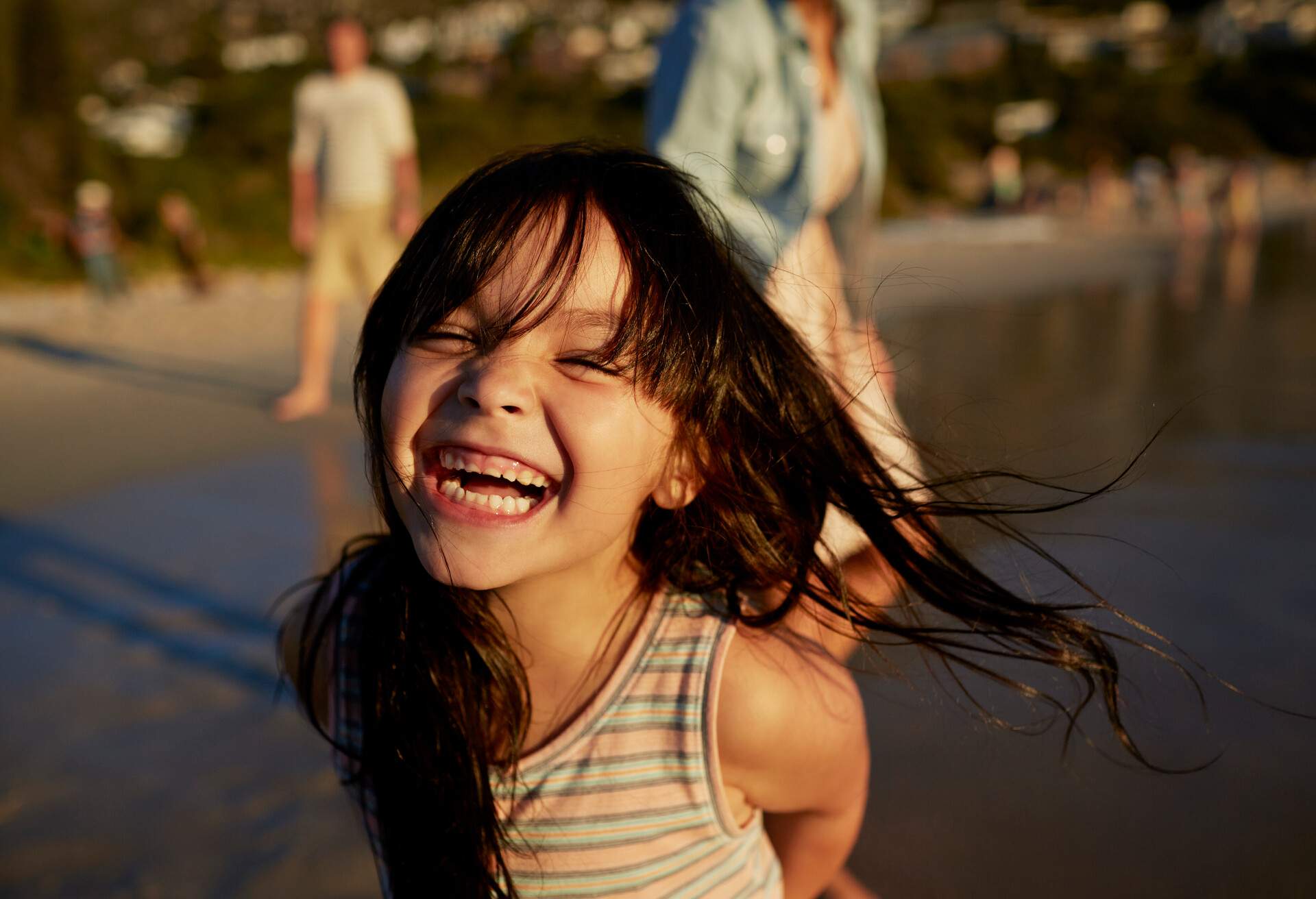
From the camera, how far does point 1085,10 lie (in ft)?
258

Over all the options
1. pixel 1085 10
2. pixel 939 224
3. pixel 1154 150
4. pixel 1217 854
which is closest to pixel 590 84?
pixel 939 224

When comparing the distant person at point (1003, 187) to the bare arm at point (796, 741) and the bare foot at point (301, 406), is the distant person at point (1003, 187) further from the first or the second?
the bare arm at point (796, 741)

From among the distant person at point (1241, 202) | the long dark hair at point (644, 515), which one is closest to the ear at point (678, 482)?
the long dark hair at point (644, 515)

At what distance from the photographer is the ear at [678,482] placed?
1.43 metres

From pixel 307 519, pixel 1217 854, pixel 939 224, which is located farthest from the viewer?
pixel 939 224

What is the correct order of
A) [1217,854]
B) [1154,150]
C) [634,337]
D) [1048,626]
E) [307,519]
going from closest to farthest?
[634,337], [1048,626], [1217,854], [307,519], [1154,150]

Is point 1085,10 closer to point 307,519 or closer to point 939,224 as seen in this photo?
point 939,224

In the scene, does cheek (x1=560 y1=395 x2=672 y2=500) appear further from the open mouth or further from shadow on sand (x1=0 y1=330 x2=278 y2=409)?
shadow on sand (x1=0 y1=330 x2=278 y2=409)

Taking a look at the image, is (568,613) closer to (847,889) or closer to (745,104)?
(847,889)

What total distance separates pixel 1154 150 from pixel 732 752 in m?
42.6

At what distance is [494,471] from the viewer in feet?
4.11

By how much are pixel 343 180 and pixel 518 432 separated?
16.5 ft

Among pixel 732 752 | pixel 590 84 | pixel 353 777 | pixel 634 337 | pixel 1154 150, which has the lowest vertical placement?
pixel 1154 150

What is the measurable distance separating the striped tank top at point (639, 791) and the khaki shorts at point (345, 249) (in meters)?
4.77
